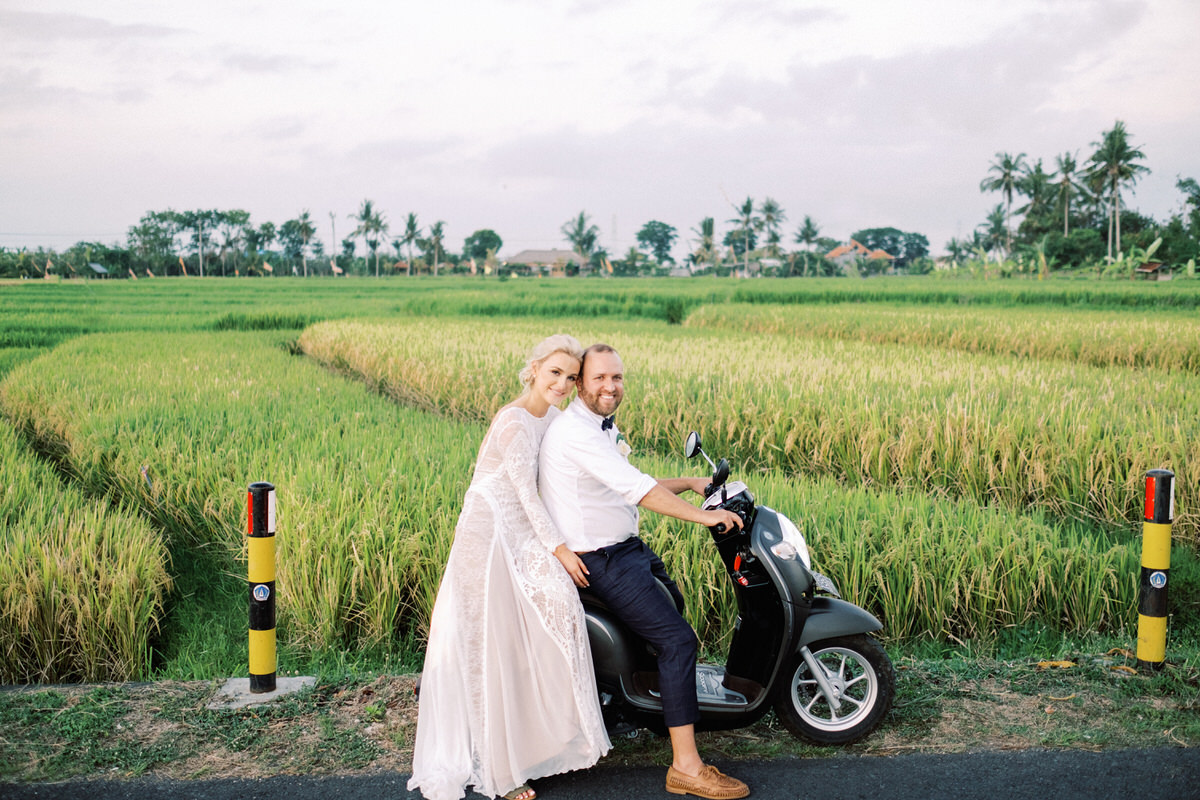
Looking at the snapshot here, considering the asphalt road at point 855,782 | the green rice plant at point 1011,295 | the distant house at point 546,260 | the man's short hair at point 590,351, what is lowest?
the asphalt road at point 855,782

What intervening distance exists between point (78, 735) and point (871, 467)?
5.40m

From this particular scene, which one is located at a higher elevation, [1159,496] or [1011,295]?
[1011,295]

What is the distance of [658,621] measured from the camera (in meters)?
2.73

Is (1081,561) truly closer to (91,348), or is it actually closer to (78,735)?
(78,735)

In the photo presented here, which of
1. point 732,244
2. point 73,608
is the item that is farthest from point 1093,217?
point 73,608

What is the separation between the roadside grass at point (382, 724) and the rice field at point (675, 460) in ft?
2.29

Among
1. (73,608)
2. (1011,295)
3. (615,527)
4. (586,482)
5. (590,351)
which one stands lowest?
(73,608)

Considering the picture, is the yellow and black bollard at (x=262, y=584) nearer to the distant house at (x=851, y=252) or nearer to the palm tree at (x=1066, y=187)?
the palm tree at (x=1066, y=187)

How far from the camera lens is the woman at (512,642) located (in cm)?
269

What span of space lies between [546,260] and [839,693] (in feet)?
298

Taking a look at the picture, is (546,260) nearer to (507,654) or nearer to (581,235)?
(581,235)

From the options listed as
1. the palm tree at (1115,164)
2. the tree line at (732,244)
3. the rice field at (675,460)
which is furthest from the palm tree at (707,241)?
the rice field at (675,460)

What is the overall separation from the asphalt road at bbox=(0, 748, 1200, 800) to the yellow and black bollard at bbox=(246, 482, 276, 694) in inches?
25.3

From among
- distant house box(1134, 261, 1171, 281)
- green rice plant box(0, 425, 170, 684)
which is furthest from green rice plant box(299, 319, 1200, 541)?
distant house box(1134, 261, 1171, 281)
